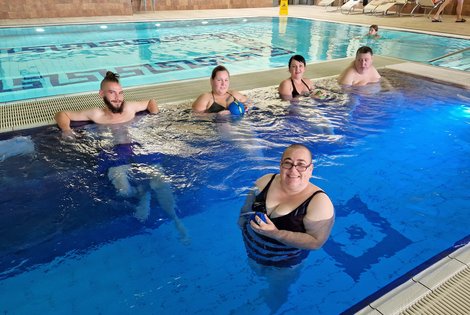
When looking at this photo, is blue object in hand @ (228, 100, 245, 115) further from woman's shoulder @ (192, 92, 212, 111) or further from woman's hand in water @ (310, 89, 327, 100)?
woman's hand in water @ (310, 89, 327, 100)

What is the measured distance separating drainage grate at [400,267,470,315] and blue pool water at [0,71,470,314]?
1.46 ft

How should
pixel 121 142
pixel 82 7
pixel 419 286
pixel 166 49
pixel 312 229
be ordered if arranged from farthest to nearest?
pixel 82 7 → pixel 166 49 → pixel 121 142 → pixel 312 229 → pixel 419 286

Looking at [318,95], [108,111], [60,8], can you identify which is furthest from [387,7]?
[108,111]

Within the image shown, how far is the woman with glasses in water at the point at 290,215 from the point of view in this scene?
2.10 m

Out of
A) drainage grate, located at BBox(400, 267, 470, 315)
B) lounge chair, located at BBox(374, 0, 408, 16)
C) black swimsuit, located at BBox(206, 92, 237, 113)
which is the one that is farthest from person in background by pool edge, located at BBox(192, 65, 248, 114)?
lounge chair, located at BBox(374, 0, 408, 16)

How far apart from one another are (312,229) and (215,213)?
3.90 feet

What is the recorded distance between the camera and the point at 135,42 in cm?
1072

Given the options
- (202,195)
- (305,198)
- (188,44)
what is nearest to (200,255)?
(202,195)

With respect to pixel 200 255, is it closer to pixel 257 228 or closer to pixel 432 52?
pixel 257 228

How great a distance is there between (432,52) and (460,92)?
4055 millimetres

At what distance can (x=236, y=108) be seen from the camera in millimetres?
4742

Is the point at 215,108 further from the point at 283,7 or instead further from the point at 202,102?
the point at 283,7

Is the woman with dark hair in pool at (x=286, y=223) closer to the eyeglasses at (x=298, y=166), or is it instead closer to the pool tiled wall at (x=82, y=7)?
the eyeglasses at (x=298, y=166)

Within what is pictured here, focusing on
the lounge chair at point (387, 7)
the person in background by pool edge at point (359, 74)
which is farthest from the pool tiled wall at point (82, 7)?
the person in background by pool edge at point (359, 74)
